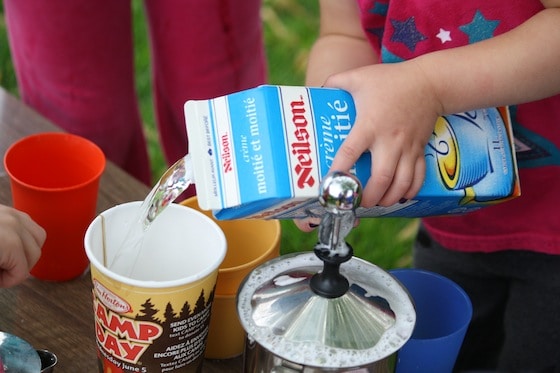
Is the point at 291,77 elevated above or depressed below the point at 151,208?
below

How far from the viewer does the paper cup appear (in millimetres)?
796

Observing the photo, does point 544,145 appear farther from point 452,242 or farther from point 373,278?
point 373,278

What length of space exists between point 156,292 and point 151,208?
10 cm

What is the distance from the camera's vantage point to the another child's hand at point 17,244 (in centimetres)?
78

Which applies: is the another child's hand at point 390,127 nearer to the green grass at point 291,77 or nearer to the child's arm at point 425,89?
the child's arm at point 425,89

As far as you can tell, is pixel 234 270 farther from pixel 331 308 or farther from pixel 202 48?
pixel 202 48

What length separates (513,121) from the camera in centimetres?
99

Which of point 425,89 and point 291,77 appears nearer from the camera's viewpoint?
point 425,89

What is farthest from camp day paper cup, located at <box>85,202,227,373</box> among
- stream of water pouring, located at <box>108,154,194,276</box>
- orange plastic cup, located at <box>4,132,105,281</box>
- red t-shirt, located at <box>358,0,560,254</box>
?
red t-shirt, located at <box>358,0,560,254</box>

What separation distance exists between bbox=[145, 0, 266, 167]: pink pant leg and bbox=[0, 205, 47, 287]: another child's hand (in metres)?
0.66

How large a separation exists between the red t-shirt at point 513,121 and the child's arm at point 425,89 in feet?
0.32

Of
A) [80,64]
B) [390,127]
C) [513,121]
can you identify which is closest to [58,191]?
[390,127]

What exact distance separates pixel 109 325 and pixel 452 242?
56cm

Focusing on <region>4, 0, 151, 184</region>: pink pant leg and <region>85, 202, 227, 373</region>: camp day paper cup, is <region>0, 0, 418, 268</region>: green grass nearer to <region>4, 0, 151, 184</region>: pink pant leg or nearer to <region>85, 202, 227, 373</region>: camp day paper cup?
<region>4, 0, 151, 184</region>: pink pant leg
